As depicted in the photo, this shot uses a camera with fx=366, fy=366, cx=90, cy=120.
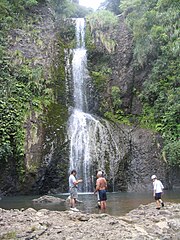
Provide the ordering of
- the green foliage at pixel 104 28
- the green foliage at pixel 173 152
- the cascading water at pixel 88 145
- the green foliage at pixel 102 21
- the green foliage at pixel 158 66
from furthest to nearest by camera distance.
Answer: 1. the green foliage at pixel 102 21
2. the green foliage at pixel 104 28
3. the green foliage at pixel 158 66
4. the green foliage at pixel 173 152
5. the cascading water at pixel 88 145

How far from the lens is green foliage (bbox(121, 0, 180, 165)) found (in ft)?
79.1

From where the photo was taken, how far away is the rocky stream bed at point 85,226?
8266mm

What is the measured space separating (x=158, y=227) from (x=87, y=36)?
23.0m

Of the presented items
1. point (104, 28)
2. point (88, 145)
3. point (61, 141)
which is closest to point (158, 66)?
point (104, 28)

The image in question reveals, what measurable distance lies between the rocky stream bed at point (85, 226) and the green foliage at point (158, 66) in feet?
46.2

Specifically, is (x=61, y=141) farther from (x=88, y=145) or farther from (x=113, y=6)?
(x=113, y=6)

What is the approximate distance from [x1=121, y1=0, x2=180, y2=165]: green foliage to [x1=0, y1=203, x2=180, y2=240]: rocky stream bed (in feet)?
46.2

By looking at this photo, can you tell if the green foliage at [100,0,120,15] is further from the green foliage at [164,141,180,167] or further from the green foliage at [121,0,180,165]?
the green foliage at [164,141,180,167]

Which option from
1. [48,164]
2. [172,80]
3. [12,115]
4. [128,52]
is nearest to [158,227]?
[48,164]

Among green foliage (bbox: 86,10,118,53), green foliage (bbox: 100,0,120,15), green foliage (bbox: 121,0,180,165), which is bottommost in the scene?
green foliage (bbox: 121,0,180,165)

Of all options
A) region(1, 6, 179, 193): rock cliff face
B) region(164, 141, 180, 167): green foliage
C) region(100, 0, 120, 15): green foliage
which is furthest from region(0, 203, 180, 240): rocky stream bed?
region(100, 0, 120, 15): green foliage

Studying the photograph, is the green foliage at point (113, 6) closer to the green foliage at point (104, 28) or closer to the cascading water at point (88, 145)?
the green foliage at point (104, 28)

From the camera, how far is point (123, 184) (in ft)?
71.9

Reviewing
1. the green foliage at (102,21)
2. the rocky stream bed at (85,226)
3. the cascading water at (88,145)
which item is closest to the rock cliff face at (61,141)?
the cascading water at (88,145)
